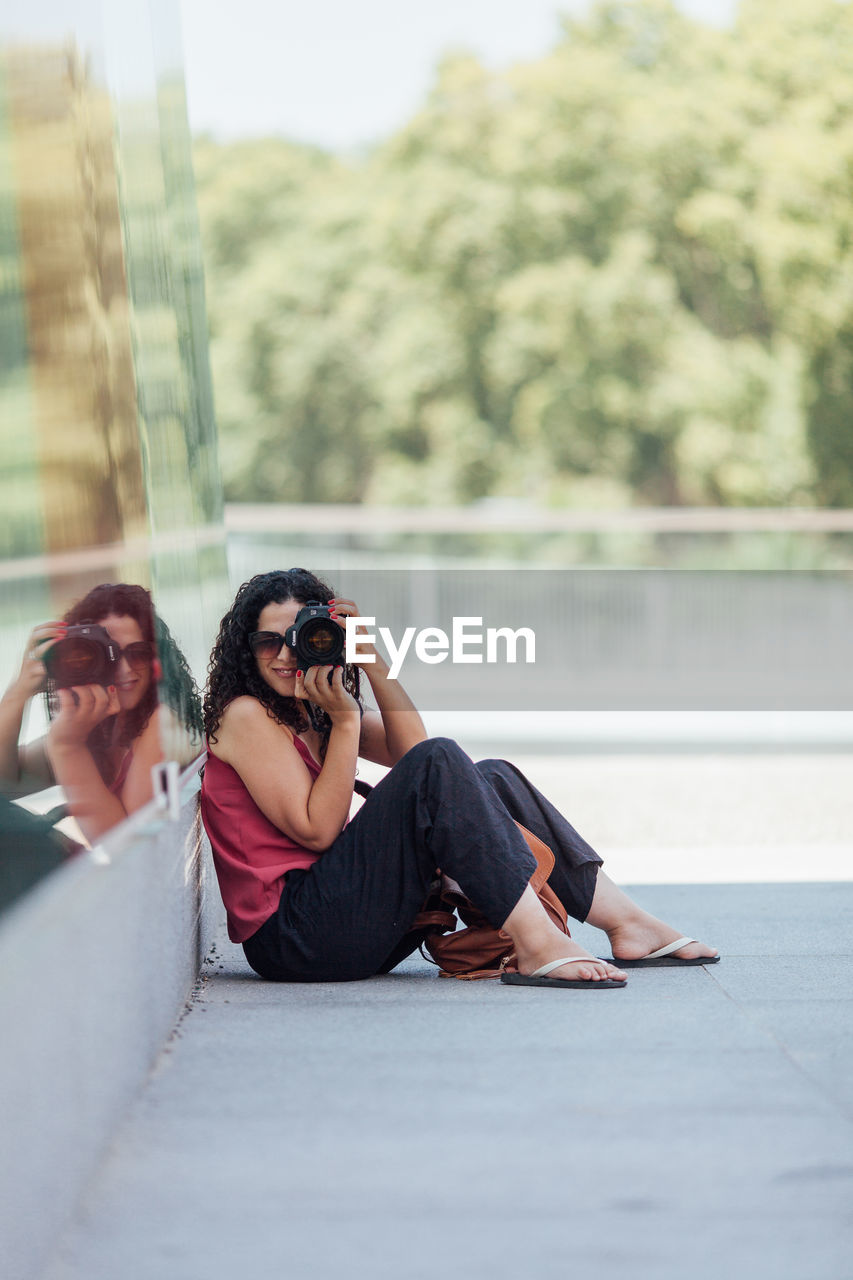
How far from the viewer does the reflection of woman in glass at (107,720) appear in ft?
6.57

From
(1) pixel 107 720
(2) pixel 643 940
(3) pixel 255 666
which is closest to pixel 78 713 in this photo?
(1) pixel 107 720

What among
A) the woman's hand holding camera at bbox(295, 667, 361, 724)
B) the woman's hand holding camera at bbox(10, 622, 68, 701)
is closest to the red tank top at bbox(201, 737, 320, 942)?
the woman's hand holding camera at bbox(295, 667, 361, 724)

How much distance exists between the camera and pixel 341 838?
3066 millimetres

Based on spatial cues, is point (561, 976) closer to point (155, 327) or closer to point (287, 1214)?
point (287, 1214)

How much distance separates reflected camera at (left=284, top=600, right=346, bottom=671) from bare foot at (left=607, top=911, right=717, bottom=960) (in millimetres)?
911

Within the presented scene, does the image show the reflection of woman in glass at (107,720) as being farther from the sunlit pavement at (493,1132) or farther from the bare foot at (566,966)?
the bare foot at (566,966)

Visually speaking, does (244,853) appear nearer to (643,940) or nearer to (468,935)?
(468,935)

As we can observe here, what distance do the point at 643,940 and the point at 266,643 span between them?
1082mm

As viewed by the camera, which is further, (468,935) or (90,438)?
(468,935)

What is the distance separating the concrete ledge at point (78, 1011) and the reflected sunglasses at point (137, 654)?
10.8 inches

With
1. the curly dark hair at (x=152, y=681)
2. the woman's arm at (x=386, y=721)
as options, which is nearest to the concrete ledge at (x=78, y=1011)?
the curly dark hair at (x=152, y=681)

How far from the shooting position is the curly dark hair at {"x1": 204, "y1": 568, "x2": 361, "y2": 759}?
3.19 metres

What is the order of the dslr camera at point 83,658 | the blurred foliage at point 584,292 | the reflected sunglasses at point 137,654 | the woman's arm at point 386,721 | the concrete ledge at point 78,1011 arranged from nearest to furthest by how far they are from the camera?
1. the concrete ledge at point 78,1011
2. the dslr camera at point 83,658
3. the reflected sunglasses at point 137,654
4. the woman's arm at point 386,721
5. the blurred foliage at point 584,292

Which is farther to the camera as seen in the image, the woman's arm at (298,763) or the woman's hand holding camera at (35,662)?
the woman's arm at (298,763)
